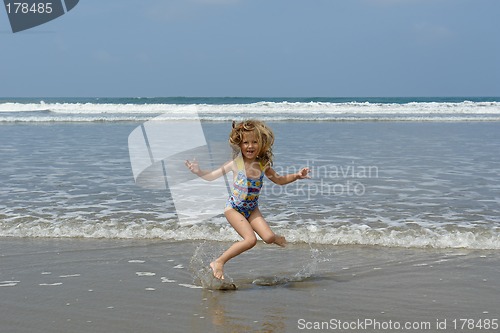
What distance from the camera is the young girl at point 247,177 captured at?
4824 mm

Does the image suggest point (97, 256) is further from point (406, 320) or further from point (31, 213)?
point (406, 320)

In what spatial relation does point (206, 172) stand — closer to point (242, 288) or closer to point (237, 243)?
point (237, 243)

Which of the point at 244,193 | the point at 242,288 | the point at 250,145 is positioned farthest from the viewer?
the point at 244,193

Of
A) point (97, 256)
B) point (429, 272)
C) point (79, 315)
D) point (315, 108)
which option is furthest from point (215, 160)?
point (315, 108)

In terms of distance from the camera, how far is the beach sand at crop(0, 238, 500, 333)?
3.95 meters

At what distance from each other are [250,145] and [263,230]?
0.70 m

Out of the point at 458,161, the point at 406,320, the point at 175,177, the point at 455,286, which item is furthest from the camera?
the point at 458,161

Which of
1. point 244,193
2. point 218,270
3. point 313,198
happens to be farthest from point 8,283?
point 313,198

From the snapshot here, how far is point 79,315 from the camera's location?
405cm

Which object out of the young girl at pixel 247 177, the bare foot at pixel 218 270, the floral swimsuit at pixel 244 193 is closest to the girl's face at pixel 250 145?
the young girl at pixel 247 177

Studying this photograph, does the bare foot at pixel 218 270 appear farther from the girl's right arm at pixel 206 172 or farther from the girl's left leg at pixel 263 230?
the girl's right arm at pixel 206 172

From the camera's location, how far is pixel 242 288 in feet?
15.6

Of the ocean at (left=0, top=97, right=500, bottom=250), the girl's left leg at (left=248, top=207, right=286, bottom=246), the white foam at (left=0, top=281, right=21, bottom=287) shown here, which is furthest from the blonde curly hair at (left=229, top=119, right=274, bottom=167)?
the white foam at (left=0, top=281, right=21, bottom=287)

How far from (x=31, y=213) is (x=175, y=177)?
3447 mm
